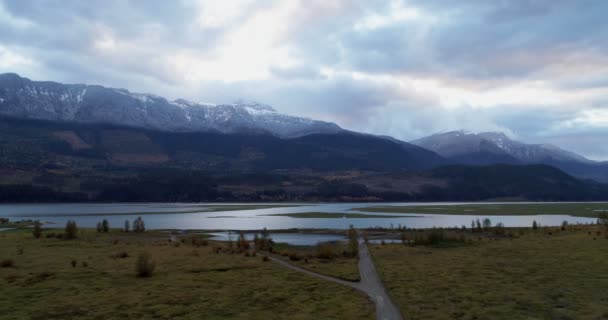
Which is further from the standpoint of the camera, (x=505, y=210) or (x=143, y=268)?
(x=505, y=210)

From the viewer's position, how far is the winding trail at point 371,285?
17.5 meters

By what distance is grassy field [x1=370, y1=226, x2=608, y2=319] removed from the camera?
17.6m

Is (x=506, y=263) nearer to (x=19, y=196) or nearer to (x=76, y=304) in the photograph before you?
(x=76, y=304)

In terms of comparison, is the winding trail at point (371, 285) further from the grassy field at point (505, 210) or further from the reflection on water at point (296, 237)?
the grassy field at point (505, 210)

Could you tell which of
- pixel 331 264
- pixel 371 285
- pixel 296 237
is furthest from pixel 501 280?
pixel 296 237

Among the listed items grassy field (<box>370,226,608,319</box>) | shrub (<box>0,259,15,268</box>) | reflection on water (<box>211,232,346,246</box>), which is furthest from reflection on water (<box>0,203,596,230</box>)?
shrub (<box>0,259,15,268</box>)

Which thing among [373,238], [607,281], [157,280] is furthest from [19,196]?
[607,281]

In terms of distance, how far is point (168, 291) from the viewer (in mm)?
21250

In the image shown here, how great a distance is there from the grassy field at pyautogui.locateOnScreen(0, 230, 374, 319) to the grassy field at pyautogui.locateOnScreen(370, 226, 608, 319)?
3.22 metres

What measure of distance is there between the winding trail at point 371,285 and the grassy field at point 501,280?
16.4 inches

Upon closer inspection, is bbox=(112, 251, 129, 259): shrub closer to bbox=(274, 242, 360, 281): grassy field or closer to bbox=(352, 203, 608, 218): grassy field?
bbox=(274, 242, 360, 281): grassy field

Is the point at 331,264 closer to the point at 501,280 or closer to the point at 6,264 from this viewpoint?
the point at 501,280

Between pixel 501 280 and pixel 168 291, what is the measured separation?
16.9 m

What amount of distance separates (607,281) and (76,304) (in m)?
24.8
